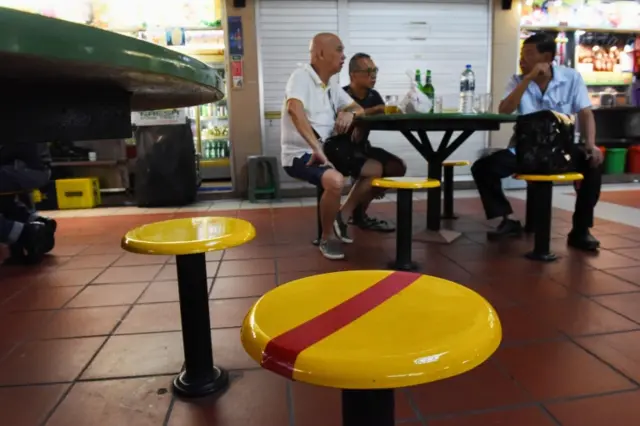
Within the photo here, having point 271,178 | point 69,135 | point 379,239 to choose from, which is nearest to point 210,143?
point 271,178

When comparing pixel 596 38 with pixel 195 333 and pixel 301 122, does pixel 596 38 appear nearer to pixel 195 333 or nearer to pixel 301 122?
pixel 301 122

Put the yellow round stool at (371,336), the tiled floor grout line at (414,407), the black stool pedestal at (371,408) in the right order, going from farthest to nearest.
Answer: the tiled floor grout line at (414,407), the black stool pedestal at (371,408), the yellow round stool at (371,336)

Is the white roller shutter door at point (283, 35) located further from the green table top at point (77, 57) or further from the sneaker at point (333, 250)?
the green table top at point (77, 57)

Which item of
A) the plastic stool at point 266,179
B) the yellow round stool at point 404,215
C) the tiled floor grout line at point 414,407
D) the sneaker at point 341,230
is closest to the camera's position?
the tiled floor grout line at point 414,407

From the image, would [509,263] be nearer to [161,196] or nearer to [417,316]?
[417,316]

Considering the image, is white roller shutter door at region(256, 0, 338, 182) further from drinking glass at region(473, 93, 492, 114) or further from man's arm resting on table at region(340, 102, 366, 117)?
drinking glass at region(473, 93, 492, 114)

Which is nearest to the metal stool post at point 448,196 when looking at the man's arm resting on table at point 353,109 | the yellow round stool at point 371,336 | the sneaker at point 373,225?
the sneaker at point 373,225

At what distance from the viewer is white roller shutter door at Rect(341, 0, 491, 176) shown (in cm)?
585

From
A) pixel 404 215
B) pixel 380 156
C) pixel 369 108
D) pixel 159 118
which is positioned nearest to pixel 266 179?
pixel 159 118

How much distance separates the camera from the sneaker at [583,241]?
305 cm

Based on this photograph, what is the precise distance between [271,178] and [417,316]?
5.01 metres

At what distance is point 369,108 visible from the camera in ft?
11.9

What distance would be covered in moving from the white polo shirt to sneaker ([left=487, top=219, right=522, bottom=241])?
143 cm

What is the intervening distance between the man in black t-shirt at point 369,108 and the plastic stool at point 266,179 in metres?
1.86
